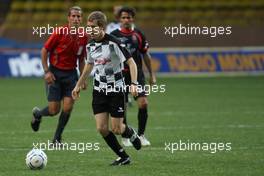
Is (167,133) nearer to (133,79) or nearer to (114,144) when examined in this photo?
(114,144)

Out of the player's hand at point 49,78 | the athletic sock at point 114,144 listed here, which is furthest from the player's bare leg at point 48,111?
the athletic sock at point 114,144

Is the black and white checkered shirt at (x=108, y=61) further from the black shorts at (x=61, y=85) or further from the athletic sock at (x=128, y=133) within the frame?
the black shorts at (x=61, y=85)

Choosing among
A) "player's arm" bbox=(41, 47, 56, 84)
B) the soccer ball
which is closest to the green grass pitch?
the soccer ball

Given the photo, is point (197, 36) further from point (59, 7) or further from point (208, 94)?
point (208, 94)

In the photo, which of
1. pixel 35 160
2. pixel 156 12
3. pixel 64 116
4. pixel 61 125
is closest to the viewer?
pixel 35 160

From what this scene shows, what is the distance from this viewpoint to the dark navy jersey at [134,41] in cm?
1279

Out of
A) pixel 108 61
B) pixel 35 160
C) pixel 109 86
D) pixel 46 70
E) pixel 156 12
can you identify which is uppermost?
pixel 108 61

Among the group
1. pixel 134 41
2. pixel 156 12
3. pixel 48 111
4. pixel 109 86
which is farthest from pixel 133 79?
pixel 156 12

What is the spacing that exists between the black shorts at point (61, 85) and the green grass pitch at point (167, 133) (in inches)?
30.9

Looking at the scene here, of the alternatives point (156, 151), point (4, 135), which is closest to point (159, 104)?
point (4, 135)

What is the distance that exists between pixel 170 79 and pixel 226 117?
12860 mm

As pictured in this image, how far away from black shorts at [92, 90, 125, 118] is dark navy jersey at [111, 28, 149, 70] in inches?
105

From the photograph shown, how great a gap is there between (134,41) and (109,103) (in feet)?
9.17

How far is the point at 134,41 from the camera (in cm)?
1282
